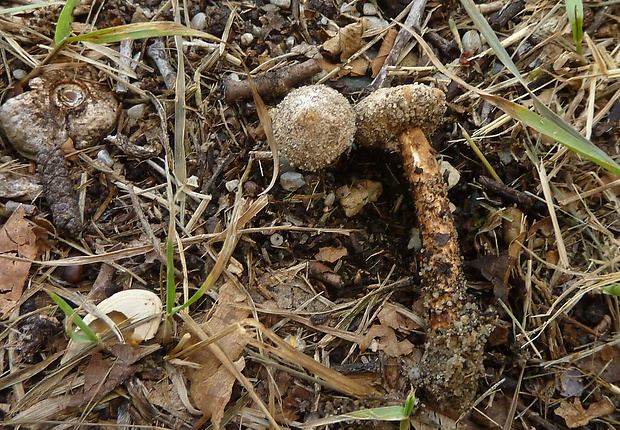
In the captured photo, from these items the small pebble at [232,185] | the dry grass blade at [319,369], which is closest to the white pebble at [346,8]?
the small pebble at [232,185]

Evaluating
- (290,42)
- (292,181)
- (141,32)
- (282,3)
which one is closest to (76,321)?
(292,181)

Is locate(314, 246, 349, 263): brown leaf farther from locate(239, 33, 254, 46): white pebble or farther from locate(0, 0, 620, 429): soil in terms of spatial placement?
locate(239, 33, 254, 46): white pebble

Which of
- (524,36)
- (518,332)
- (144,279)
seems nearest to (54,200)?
(144,279)

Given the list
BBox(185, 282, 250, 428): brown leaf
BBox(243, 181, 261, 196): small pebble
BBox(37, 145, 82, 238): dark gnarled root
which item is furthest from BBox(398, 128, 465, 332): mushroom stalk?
BBox(37, 145, 82, 238): dark gnarled root

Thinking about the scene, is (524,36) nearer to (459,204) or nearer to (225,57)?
(459,204)

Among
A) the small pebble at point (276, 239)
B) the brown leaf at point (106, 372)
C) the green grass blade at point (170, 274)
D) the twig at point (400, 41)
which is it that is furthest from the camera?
the twig at point (400, 41)

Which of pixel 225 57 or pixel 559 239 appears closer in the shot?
pixel 559 239

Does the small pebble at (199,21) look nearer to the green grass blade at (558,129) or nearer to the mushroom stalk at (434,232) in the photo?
the mushroom stalk at (434,232)
